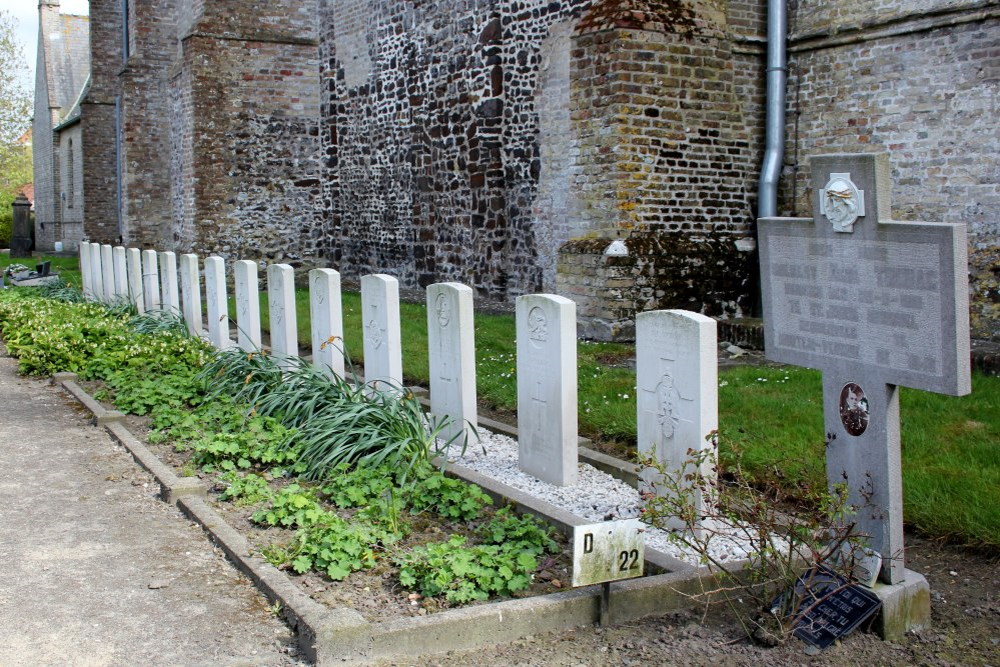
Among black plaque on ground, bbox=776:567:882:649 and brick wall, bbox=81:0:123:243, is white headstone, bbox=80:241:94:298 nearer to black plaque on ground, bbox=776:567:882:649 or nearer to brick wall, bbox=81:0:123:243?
brick wall, bbox=81:0:123:243

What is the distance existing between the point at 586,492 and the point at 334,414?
6.06ft

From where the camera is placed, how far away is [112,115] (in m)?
27.7

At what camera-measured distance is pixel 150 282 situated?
12914 mm

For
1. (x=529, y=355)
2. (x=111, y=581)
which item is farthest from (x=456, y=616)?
(x=529, y=355)

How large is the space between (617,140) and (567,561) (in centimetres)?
727

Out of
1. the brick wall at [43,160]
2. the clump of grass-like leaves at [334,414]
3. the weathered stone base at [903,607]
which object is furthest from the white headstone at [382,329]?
the brick wall at [43,160]

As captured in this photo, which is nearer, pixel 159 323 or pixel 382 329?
pixel 382 329

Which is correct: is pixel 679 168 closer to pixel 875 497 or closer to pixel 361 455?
pixel 361 455

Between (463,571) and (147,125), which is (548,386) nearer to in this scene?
(463,571)

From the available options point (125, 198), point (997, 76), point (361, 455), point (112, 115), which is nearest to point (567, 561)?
point (361, 455)

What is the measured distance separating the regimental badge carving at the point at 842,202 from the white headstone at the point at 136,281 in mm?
10631

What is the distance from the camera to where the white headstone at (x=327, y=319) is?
331 inches

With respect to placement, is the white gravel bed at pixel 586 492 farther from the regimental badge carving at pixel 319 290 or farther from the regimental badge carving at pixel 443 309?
the regimental badge carving at pixel 319 290

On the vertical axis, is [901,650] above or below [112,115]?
below
